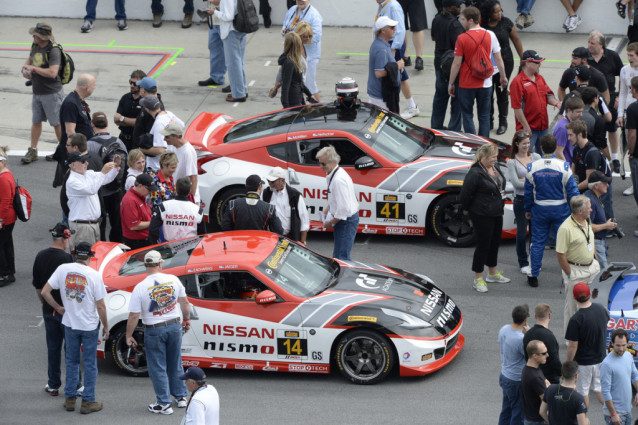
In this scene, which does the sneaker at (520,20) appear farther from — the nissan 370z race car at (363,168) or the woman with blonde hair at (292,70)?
the nissan 370z race car at (363,168)

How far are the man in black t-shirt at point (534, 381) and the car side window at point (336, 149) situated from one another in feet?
17.2

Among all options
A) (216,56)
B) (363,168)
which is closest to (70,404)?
(363,168)

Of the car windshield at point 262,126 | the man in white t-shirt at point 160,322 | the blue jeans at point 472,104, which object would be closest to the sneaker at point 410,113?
the blue jeans at point 472,104

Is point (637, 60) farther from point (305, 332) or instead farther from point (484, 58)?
point (305, 332)

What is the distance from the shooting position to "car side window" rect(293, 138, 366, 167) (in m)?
14.5

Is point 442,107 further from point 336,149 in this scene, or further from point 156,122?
point 156,122

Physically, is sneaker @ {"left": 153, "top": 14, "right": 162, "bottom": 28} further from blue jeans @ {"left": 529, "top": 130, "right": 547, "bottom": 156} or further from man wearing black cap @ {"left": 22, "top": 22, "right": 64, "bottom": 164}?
blue jeans @ {"left": 529, "top": 130, "right": 547, "bottom": 156}

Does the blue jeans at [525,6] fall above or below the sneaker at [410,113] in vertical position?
above

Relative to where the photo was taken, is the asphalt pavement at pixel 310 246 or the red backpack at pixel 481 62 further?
the red backpack at pixel 481 62

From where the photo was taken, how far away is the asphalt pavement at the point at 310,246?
36.3 feet

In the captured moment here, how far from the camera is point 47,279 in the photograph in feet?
36.7

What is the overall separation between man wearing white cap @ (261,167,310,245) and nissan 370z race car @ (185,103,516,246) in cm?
154

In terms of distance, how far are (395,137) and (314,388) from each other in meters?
4.54

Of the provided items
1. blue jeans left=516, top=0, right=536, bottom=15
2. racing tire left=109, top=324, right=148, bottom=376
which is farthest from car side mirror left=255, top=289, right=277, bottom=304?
blue jeans left=516, top=0, right=536, bottom=15
